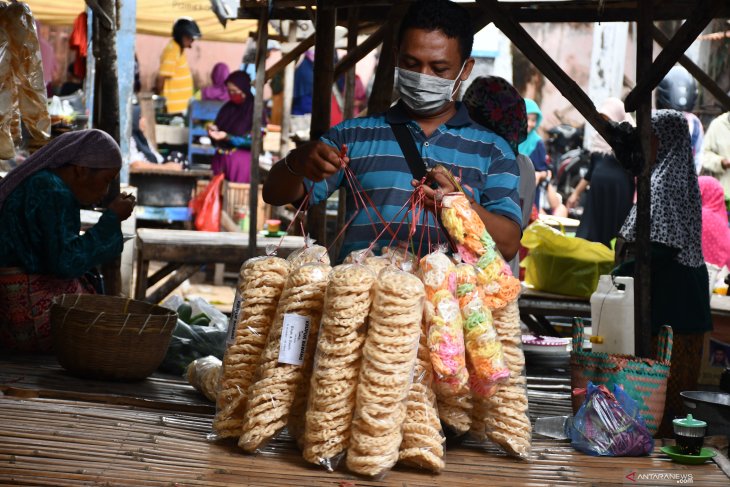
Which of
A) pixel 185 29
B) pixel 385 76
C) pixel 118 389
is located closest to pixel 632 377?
pixel 118 389

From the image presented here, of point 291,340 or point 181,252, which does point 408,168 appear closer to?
point 291,340

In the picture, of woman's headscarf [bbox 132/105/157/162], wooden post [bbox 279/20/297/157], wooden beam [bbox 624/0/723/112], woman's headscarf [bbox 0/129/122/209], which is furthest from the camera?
woman's headscarf [bbox 132/105/157/162]

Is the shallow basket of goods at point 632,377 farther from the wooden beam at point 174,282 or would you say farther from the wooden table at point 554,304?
the wooden beam at point 174,282

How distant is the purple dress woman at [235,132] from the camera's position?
13.6 m

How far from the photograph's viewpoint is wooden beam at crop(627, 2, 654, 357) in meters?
4.37

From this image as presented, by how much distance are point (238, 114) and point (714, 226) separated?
7.58m

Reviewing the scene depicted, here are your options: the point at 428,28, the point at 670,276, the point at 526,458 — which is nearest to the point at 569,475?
the point at 526,458

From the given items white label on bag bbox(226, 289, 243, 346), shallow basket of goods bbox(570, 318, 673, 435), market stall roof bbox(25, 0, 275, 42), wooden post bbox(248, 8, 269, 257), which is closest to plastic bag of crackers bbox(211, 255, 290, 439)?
white label on bag bbox(226, 289, 243, 346)

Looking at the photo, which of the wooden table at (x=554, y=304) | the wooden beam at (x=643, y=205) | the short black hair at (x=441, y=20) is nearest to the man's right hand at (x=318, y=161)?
the short black hair at (x=441, y=20)

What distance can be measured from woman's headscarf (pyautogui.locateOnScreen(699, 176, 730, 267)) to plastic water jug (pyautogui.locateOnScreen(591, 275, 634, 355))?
3.05m

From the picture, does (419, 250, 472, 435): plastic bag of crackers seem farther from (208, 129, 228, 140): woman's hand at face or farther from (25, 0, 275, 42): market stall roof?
(25, 0, 275, 42): market stall roof

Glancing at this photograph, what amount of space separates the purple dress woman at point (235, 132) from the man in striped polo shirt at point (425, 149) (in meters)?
10.3

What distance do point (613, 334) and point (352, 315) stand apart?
2.49 meters

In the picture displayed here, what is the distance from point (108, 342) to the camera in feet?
14.6
